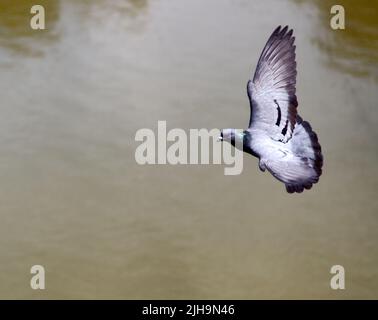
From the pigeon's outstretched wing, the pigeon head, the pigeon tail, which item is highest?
the pigeon's outstretched wing

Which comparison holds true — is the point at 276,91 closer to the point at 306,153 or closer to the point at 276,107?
the point at 276,107

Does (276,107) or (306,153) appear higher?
(276,107)

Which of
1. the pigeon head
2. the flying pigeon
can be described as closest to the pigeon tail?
the flying pigeon

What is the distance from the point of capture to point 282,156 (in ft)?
5.01

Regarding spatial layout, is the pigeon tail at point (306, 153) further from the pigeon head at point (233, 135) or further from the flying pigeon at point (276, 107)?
the pigeon head at point (233, 135)

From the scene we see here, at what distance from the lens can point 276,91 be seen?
1.58 meters

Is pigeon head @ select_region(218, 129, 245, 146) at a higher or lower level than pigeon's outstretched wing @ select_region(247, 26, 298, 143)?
lower

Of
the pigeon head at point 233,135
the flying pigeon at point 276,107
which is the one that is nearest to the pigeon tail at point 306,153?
the flying pigeon at point 276,107

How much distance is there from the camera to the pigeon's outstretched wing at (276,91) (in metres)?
1.58

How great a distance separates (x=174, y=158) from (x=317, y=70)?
1.77 ft

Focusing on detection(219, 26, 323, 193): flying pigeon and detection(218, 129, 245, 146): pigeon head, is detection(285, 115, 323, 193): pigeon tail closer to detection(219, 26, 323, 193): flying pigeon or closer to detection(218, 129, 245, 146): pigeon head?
detection(219, 26, 323, 193): flying pigeon

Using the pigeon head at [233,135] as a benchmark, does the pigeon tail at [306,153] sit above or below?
below

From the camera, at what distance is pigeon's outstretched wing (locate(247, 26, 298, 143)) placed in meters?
1.58

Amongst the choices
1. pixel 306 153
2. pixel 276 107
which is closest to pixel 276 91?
pixel 276 107
